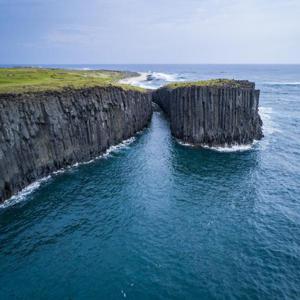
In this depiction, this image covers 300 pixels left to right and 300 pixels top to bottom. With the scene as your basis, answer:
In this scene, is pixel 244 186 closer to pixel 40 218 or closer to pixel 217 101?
pixel 217 101

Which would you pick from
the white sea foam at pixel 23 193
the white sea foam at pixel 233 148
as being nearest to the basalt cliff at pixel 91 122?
the white sea foam at pixel 23 193

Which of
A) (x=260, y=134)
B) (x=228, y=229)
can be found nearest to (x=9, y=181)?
(x=228, y=229)

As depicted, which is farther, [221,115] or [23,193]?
[221,115]

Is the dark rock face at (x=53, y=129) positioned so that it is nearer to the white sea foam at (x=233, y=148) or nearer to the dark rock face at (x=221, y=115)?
the dark rock face at (x=221, y=115)

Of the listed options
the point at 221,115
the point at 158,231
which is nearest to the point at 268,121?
the point at 221,115

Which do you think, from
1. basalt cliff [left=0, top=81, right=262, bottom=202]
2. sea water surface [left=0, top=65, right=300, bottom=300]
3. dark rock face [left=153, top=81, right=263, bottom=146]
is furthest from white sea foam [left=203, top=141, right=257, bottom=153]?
sea water surface [left=0, top=65, right=300, bottom=300]

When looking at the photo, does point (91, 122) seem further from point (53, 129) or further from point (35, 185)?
point (35, 185)

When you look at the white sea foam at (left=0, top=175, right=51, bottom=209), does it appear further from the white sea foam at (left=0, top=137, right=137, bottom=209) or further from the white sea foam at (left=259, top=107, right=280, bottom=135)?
the white sea foam at (left=259, top=107, right=280, bottom=135)
